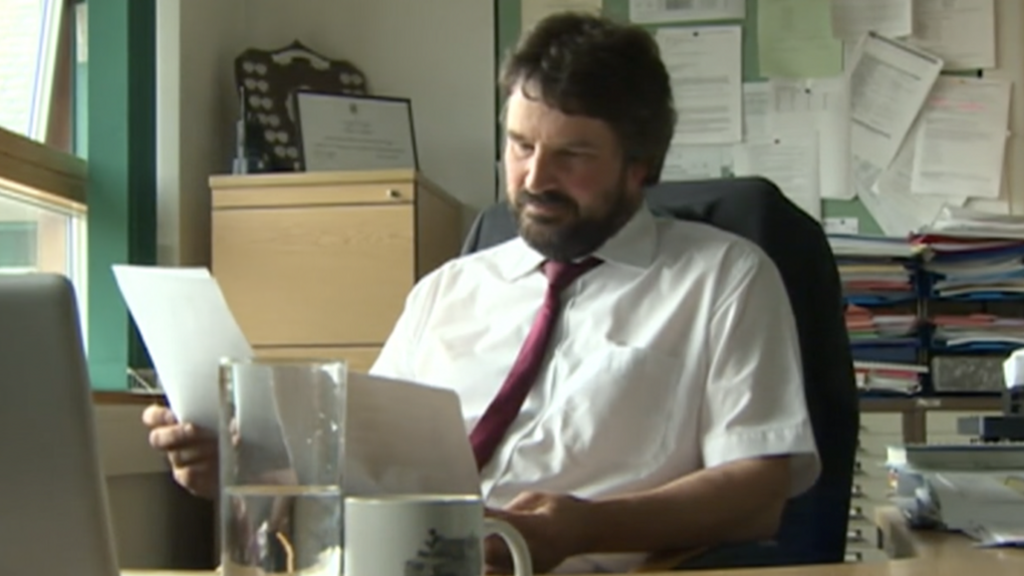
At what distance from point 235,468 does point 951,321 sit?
7.39ft

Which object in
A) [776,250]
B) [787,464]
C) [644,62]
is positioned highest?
[644,62]

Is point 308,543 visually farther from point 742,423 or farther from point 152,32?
point 152,32

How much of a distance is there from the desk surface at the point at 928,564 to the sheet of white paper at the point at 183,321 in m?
0.20

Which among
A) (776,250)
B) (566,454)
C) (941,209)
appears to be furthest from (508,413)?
A: (941,209)

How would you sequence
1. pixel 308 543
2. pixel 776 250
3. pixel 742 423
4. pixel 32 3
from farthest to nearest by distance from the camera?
pixel 32 3 < pixel 776 250 < pixel 742 423 < pixel 308 543

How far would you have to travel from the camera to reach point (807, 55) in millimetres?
2975

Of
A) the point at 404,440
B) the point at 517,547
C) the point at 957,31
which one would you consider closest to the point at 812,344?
the point at 404,440

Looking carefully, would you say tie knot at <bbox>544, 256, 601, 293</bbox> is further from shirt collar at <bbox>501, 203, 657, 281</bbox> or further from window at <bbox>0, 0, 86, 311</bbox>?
window at <bbox>0, 0, 86, 311</bbox>

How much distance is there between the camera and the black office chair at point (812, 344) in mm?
1528

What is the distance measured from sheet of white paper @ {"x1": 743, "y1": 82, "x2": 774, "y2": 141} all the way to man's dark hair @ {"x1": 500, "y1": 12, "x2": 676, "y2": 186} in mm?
1287

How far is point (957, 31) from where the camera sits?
294cm

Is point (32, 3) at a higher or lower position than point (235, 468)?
higher

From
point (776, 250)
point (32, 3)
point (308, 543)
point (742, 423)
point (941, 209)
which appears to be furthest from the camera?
point (941, 209)

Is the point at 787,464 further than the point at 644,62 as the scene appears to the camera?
No
